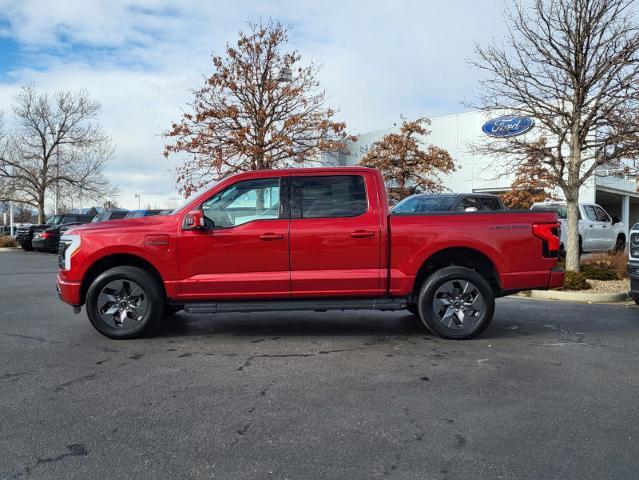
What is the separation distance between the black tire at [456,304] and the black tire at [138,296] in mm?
3038

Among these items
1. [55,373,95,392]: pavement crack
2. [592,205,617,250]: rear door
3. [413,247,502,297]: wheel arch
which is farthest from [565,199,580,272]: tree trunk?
[55,373,95,392]: pavement crack

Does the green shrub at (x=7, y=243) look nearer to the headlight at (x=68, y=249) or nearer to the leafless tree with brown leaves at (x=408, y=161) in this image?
the leafless tree with brown leaves at (x=408, y=161)

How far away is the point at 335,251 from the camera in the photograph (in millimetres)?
6211

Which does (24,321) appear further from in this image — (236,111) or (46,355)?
(236,111)

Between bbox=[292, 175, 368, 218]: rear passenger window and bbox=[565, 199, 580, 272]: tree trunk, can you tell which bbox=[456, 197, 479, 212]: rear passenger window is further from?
bbox=[292, 175, 368, 218]: rear passenger window

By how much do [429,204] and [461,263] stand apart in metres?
5.21

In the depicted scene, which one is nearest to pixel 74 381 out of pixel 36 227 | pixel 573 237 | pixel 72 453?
pixel 72 453

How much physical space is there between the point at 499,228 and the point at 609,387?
88.7 inches

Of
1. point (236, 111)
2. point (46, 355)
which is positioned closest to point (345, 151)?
point (236, 111)

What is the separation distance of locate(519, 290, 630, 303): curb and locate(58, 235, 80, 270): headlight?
8307 mm

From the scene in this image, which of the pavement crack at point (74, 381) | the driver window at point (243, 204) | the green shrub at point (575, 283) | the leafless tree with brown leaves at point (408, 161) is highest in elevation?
the leafless tree with brown leaves at point (408, 161)

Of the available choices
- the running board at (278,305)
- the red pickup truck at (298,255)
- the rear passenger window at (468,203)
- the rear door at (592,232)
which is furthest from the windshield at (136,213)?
the running board at (278,305)

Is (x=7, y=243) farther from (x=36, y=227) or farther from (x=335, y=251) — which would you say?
(x=335, y=251)

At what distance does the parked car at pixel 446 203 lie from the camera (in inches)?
463
